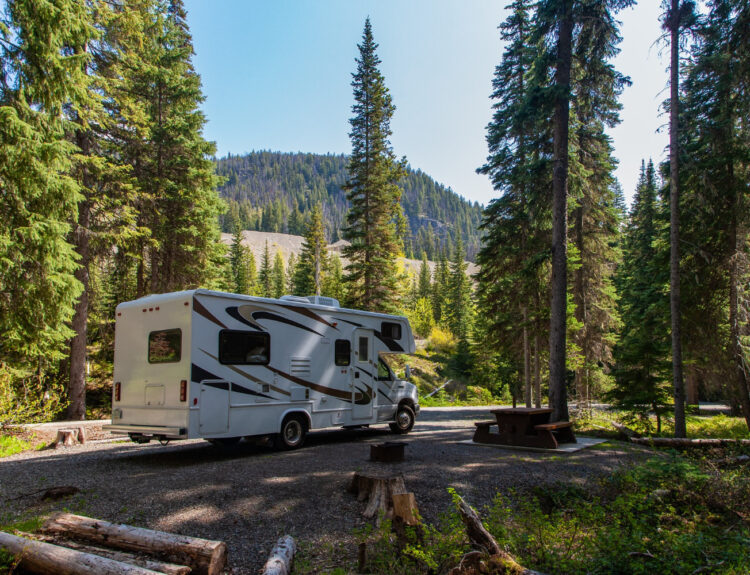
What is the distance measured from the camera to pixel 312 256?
44.6 meters

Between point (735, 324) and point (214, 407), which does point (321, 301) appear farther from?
point (735, 324)

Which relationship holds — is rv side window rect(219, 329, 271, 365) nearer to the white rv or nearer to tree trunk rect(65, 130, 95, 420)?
the white rv

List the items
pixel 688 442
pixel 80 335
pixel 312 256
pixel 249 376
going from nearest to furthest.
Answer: pixel 249 376
pixel 688 442
pixel 80 335
pixel 312 256

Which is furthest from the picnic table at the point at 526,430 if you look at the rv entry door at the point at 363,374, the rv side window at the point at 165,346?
the rv side window at the point at 165,346

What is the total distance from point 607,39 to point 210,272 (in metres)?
16.1

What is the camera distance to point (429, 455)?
29.7ft

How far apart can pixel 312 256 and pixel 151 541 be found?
40.9 metres

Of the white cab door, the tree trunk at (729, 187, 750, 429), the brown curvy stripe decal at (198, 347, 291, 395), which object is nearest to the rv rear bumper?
the white cab door

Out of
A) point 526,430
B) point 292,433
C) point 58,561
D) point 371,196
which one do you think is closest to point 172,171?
point 371,196

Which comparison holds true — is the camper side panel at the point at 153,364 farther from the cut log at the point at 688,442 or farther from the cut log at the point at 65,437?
the cut log at the point at 688,442

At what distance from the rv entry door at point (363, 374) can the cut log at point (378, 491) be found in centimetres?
492

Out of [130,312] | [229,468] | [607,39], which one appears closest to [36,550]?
[229,468]

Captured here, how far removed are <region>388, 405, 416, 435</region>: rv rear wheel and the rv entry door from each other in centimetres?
117

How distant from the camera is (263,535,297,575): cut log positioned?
154 inches
